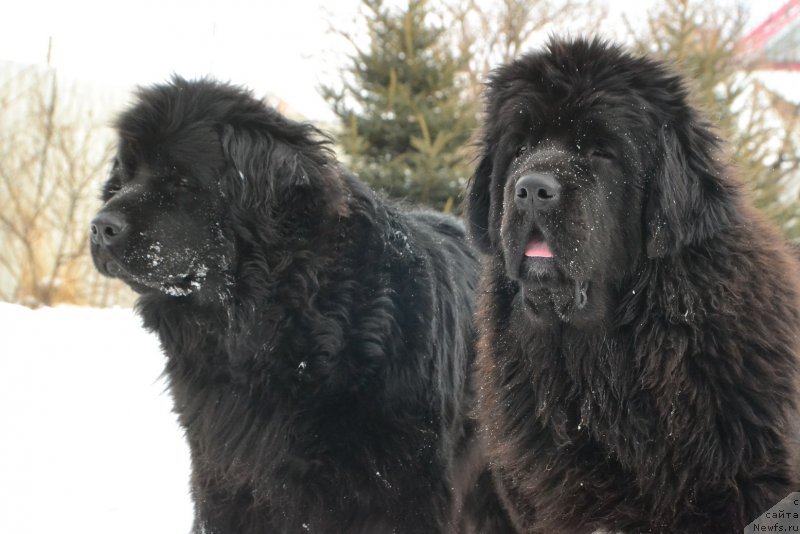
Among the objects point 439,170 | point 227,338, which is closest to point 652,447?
point 227,338

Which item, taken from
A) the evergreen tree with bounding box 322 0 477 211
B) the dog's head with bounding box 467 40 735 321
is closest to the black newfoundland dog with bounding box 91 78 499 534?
the dog's head with bounding box 467 40 735 321

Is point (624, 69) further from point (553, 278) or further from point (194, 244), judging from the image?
point (194, 244)

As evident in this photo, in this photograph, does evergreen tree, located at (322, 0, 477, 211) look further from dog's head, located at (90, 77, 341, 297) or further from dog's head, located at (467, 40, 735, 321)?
dog's head, located at (467, 40, 735, 321)

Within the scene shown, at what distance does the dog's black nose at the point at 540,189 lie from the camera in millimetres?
2689

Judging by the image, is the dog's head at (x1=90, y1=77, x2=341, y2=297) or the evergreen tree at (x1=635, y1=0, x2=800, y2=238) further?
the evergreen tree at (x1=635, y1=0, x2=800, y2=238)

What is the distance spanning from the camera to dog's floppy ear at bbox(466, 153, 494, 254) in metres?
3.41

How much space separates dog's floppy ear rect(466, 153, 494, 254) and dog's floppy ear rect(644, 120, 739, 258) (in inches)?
30.3

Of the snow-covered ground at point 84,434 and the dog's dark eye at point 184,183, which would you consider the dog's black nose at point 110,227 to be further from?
the snow-covered ground at point 84,434

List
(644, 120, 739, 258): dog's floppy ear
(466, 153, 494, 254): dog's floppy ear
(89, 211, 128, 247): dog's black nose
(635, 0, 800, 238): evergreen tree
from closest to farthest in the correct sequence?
(644, 120, 739, 258): dog's floppy ear → (89, 211, 128, 247): dog's black nose → (466, 153, 494, 254): dog's floppy ear → (635, 0, 800, 238): evergreen tree

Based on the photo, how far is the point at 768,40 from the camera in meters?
20.3

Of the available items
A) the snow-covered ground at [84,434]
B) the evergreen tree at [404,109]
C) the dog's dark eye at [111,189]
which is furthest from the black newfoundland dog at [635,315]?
the evergreen tree at [404,109]

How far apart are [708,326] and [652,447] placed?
1.63ft

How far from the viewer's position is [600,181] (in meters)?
2.83

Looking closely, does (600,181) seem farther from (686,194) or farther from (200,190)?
(200,190)
